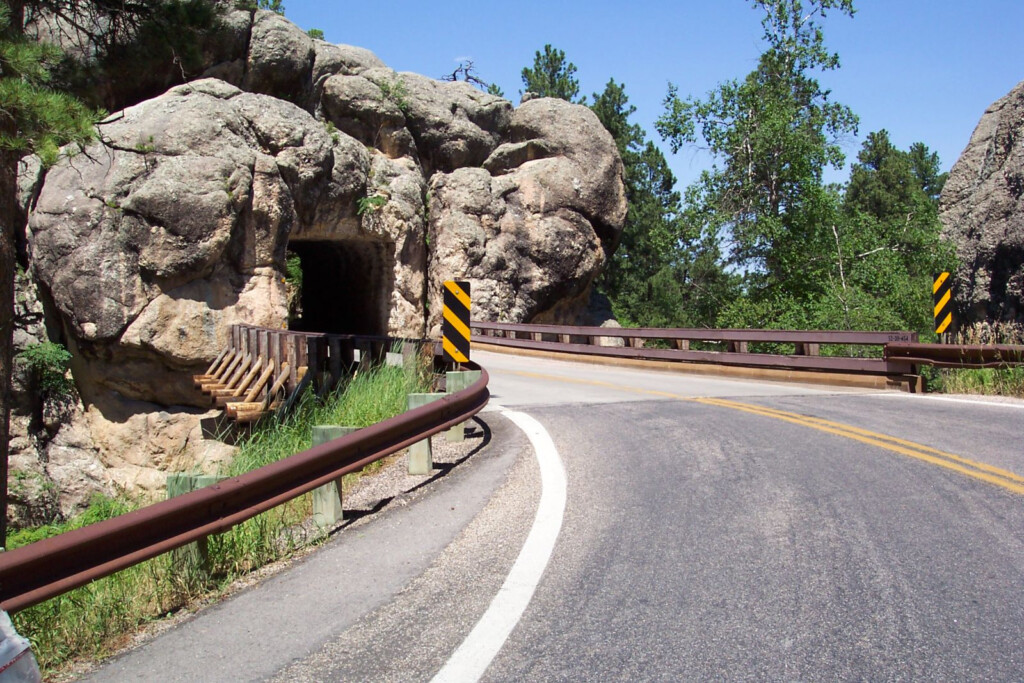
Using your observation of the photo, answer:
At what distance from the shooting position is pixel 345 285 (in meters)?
30.4

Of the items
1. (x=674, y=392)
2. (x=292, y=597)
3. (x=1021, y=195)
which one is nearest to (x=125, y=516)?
(x=292, y=597)

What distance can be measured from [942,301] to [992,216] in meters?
2.42

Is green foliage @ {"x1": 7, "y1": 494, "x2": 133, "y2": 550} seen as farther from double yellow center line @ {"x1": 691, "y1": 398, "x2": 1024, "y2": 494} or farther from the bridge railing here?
double yellow center line @ {"x1": 691, "y1": 398, "x2": 1024, "y2": 494}

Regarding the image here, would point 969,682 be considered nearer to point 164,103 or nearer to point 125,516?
point 125,516

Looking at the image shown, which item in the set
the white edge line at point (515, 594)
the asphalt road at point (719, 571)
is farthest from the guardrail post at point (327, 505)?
the white edge line at point (515, 594)

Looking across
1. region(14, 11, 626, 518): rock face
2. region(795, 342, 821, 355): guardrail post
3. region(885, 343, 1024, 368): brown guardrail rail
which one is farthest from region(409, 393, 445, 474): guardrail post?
region(795, 342, 821, 355): guardrail post

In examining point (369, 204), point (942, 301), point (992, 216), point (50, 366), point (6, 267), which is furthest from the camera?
point (369, 204)

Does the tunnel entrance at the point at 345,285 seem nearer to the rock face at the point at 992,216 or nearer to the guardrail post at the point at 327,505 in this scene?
the rock face at the point at 992,216

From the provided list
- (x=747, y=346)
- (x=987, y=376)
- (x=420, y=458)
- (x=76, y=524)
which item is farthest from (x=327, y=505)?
(x=747, y=346)

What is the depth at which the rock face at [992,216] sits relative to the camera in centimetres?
1697

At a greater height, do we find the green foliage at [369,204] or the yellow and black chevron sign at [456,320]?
the green foliage at [369,204]

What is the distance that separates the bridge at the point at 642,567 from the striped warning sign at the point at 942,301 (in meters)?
7.64

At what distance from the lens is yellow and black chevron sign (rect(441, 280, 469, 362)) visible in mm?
12133

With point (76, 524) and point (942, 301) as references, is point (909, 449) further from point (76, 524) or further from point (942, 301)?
point (76, 524)
